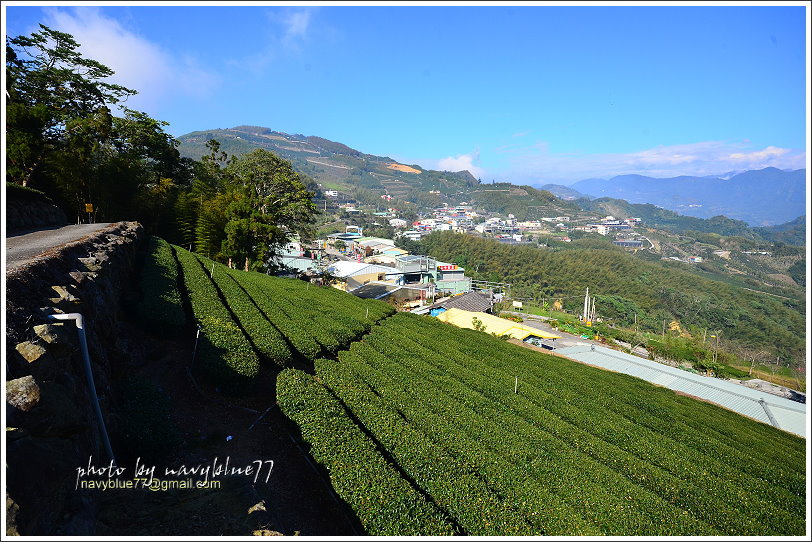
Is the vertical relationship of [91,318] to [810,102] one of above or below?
below

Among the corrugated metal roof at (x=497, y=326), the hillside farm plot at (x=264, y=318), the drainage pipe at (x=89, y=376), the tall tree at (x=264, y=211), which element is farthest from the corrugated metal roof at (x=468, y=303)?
the drainage pipe at (x=89, y=376)

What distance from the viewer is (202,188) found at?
89.1 feet

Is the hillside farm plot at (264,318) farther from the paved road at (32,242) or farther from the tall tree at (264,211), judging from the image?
the tall tree at (264,211)

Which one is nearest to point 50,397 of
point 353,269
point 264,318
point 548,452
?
point 548,452

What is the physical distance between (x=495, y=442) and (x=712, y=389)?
57.0 feet

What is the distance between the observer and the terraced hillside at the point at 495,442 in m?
5.73

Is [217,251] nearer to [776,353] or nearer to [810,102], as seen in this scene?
[810,102]

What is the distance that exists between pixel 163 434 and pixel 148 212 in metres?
23.5

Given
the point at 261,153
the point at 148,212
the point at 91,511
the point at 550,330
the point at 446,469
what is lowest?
the point at 550,330

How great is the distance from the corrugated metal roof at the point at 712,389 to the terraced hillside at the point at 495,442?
2.42 meters

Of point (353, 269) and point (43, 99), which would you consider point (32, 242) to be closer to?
point (43, 99)

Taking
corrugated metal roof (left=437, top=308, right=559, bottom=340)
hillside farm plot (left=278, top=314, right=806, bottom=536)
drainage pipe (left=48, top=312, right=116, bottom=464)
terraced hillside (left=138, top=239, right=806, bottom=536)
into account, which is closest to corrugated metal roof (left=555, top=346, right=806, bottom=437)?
terraced hillside (left=138, top=239, right=806, bottom=536)

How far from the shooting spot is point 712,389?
61.2ft

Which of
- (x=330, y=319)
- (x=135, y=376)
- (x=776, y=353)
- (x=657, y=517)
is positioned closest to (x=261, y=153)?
(x=330, y=319)
